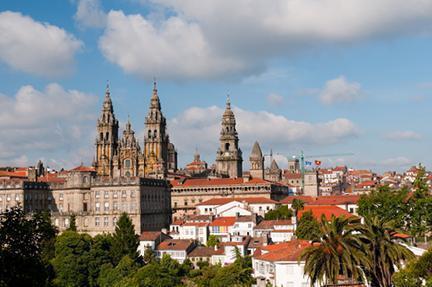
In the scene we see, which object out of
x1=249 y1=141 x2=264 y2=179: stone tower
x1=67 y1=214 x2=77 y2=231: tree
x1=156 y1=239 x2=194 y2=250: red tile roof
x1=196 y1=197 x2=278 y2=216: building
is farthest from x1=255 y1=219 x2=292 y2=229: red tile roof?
x1=249 y1=141 x2=264 y2=179: stone tower

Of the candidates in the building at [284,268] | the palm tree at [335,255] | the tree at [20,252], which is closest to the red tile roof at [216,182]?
the building at [284,268]

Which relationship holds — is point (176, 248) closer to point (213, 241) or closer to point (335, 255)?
point (213, 241)

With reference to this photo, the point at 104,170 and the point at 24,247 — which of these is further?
the point at 104,170

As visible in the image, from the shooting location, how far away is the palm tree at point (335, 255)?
3650 centimetres

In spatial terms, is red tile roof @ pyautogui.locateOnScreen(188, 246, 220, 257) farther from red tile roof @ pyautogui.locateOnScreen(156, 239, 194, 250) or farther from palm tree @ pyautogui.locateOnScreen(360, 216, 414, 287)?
palm tree @ pyautogui.locateOnScreen(360, 216, 414, 287)

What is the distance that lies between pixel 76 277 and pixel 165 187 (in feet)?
139

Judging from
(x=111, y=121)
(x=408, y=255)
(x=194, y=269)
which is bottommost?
(x=194, y=269)

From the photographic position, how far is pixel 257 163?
159 meters

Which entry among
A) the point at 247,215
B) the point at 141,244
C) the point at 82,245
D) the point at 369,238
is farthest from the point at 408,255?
the point at 247,215

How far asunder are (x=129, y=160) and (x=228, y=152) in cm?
2371

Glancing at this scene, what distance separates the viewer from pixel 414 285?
34.2m

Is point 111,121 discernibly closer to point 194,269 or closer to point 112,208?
point 112,208

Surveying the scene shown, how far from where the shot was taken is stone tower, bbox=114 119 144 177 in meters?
134

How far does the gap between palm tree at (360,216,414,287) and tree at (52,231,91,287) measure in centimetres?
3708
